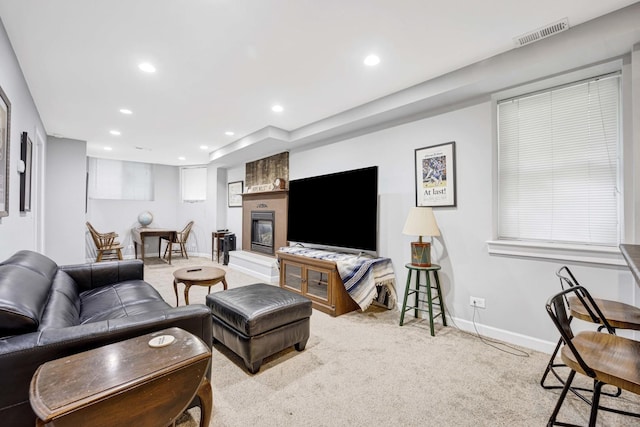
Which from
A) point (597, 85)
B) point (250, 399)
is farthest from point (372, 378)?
point (597, 85)

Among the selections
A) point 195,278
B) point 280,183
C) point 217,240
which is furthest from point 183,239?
point 195,278

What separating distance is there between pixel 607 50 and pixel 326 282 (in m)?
3.07

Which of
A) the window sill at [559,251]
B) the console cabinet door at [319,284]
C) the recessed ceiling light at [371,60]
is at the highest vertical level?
the recessed ceiling light at [371,60]

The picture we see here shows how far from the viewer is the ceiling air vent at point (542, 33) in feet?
6.25

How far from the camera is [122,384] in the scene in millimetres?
937

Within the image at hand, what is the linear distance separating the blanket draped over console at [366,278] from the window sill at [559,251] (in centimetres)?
110

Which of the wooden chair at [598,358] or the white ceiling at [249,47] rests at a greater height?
the white ceiling at [249,47]

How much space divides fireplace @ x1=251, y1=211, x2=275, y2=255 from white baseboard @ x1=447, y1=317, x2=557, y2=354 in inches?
130

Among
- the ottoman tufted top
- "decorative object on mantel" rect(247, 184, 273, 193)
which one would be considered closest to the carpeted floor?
the ottoman tufted top

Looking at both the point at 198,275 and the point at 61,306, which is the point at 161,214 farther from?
the point at 61,306

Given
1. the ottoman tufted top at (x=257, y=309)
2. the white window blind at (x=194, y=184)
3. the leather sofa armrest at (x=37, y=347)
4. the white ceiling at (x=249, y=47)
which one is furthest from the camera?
the white window blind at (x=194, y=184)

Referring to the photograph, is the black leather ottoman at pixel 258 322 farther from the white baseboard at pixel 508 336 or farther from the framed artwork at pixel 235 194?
the framed artwork at pixel 235 194

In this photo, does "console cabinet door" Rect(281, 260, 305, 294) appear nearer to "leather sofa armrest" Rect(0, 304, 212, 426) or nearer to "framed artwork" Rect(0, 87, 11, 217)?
"leather sofa armrest" Rect(0, 304, 212, 426)

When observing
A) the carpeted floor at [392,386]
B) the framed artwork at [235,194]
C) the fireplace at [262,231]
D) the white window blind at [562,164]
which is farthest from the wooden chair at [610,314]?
the framed artwork at [235,194]
